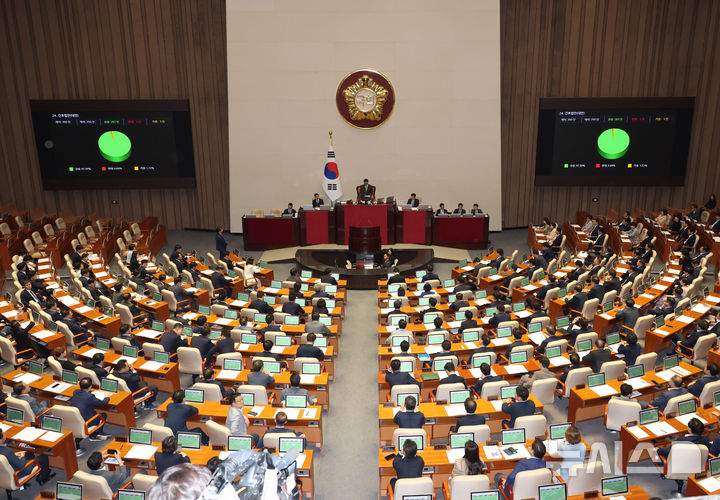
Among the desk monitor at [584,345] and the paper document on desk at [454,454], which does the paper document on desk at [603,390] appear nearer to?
the desk monitor at [584,345]

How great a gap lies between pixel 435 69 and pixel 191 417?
16.4 metres

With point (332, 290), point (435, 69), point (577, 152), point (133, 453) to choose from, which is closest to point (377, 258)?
point (332, 290)

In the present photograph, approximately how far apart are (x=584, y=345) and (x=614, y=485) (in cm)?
435

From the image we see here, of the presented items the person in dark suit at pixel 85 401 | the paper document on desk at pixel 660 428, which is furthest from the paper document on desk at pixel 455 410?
the person in dark suit at pixel 85 401

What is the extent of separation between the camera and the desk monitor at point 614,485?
21.4ft

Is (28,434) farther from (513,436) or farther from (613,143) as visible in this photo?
(613,143)

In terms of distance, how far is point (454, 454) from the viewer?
24.7 ft

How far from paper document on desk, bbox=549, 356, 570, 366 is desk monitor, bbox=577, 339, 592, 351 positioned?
0.56 meters

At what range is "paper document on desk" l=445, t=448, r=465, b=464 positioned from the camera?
7418 millimetres

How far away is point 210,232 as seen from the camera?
23516mm

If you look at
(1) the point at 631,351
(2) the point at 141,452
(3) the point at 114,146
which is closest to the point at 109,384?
(2) the point at 141,452

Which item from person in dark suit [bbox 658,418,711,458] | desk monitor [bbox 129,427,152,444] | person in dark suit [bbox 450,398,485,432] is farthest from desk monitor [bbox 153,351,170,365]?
person in dark suit [bbox 658,418,711,458]

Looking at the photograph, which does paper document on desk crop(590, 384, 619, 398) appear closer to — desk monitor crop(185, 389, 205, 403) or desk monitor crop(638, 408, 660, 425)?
desk monitor crop(638, 408, 660, 425)

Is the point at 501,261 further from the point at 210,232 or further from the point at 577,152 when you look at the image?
the point at 210,232
